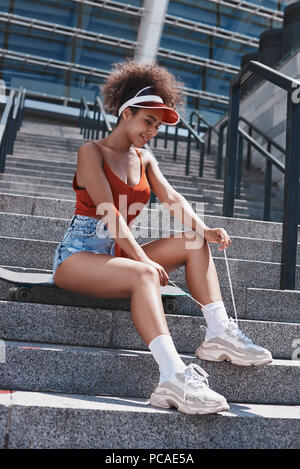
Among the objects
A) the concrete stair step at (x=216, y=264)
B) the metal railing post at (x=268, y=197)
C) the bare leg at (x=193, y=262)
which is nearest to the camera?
the bare leg at (x=193, y=262)

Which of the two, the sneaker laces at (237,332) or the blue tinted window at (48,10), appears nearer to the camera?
the sneaker laces at (237,332)

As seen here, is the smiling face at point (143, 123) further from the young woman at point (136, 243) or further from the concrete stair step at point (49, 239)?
the concrete stair step at point (49, 239)

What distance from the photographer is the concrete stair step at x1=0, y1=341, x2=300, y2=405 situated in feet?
7.36

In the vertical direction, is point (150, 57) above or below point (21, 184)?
above

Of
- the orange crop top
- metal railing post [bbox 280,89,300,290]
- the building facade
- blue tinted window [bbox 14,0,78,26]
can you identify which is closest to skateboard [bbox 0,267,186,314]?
the orange crop top

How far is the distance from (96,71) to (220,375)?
1377cm

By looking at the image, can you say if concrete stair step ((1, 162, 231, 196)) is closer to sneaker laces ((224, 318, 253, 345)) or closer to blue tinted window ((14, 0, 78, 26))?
sneaker laces ((224, 318, 253, 345))

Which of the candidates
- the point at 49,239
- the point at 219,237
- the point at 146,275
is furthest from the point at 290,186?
the point at 49,239

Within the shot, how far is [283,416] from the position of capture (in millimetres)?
2137

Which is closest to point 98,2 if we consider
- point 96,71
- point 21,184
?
point 96,71

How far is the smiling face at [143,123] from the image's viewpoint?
2562 millimetres

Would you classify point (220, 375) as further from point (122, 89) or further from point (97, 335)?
point (122, 89)

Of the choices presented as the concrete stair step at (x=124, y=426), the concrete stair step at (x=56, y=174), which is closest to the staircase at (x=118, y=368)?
the concrete stair step at (x=124, y=426)

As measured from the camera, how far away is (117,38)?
1439 centimetres
